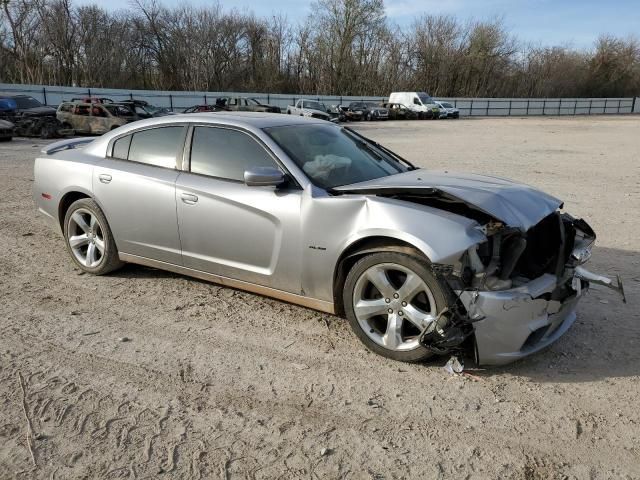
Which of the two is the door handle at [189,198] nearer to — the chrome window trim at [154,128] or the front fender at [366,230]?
A: the chrome window trim at [154,128]

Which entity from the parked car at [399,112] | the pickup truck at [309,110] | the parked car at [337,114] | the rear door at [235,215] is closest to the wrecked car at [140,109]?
the pickup truck at [309,110]

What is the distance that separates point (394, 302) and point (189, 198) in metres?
1.88

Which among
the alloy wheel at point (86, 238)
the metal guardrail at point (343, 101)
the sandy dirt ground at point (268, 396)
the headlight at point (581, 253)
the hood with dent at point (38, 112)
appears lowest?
the sandy dirt ground at point (268, 396)

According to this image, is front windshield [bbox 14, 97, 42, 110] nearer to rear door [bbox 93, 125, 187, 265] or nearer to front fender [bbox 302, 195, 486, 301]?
rear door [bbox 93, 125, 187, 265]

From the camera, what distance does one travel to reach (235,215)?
404cm

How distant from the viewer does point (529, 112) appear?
59.2m

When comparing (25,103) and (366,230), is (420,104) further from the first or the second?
(366,230)

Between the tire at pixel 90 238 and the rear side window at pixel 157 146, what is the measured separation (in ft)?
2.15

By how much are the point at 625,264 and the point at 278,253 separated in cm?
379

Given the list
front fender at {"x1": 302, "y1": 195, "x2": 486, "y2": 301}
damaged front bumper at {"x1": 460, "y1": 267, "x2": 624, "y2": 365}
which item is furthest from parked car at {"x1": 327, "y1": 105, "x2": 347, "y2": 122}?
damaged front bumper at {"x1": 460, "y1": 267, "x2": 624, "y2": 365}

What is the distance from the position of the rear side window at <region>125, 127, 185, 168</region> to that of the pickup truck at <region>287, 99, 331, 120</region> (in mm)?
30152

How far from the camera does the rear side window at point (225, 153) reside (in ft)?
13.6

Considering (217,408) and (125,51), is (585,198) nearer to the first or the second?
(217,408)

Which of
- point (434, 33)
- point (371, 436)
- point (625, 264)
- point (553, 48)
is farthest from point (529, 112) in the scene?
point (371, 436)
